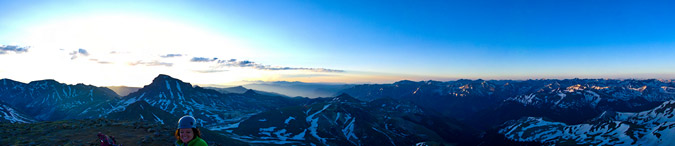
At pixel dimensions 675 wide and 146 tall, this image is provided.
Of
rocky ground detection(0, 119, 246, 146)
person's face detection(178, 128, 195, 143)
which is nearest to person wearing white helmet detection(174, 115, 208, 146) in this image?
person's face detection(178, 128, 195, 143)

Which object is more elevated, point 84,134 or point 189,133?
point 189,133

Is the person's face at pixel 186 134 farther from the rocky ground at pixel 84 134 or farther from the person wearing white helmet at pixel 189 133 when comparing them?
the rocky ground at pixel 84 134

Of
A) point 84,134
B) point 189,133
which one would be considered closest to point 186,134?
point 189,133

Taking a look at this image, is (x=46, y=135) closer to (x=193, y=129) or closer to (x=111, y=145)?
(x=111, y=145)

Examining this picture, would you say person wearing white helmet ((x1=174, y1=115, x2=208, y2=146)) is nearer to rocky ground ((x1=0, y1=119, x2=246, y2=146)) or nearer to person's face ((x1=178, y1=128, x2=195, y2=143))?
person's face ((x1=178, y1=128, x2=195, y2=143))

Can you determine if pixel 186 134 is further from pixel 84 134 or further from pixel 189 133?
pixel 84 134

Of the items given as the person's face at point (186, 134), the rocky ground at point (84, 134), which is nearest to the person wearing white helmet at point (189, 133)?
the person's face at point (186, 134)

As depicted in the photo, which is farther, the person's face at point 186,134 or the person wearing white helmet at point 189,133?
the person's face at point 186,134

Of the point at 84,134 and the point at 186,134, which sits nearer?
the point at 186,134
